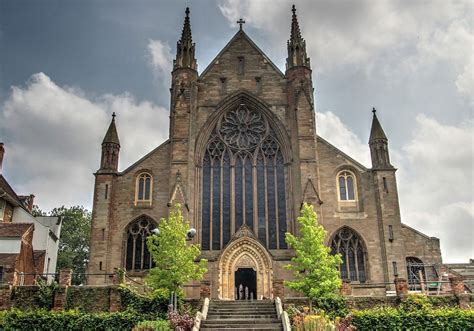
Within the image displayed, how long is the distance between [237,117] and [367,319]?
61.1 ft

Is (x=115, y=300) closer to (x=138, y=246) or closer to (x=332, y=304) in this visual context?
(x=138, y=246)

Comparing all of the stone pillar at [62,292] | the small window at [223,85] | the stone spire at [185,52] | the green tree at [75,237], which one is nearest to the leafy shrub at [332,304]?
the stone pillar at [62,292]

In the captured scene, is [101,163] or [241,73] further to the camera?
[241,73]

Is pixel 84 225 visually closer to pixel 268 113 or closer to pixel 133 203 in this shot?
pixel 133 203

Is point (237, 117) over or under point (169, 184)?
over

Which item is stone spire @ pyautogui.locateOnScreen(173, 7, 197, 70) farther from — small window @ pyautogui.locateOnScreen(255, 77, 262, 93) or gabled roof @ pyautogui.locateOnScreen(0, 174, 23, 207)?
gabled roof @ pyautogui.locateOnScreen(0, 174, 23, 207)

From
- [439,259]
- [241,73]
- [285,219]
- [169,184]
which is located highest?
[241,73]

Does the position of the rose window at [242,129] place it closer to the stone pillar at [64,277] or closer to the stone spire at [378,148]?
the stone spire at [378,148]

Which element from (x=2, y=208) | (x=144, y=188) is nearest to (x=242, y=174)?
(x=144, y=188)

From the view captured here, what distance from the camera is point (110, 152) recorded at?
Result: 3503 centimetres

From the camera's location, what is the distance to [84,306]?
25.4m

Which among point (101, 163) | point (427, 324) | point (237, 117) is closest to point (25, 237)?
point (101, 163)

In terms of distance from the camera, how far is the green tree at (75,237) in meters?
62.1

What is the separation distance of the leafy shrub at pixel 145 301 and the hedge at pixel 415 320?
31.6ft
